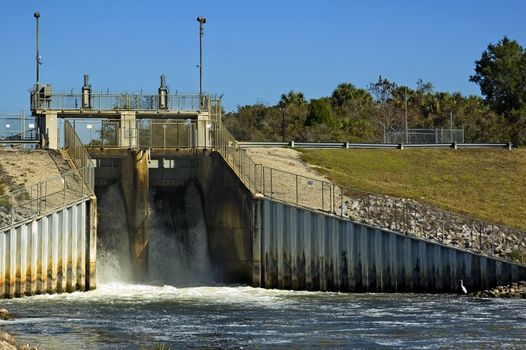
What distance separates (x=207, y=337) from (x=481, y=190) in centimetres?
3643

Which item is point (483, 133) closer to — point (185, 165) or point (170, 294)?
point (185, 165)

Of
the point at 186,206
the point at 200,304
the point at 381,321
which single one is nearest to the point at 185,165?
the point at 186,206

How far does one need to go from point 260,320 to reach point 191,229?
20599mm

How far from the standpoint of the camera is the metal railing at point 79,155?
199ft

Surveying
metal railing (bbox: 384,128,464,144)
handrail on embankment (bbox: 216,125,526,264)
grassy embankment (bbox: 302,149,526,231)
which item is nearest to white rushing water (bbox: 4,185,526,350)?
handrail on embankment (bbox: 216,125,526,264)

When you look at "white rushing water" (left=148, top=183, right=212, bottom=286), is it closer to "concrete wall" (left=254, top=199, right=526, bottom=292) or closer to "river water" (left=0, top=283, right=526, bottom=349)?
"river water" (left=0, top=283, right=526, bottom=349)

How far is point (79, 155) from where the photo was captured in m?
64.8

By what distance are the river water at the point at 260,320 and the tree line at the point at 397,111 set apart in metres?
57.8

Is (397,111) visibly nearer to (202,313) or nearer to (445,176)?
(445,176)

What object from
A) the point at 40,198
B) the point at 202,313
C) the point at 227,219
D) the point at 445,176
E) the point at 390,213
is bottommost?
the point at 202,313

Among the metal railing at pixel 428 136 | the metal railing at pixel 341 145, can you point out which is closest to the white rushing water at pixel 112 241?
the metal railing at pixel 341 145

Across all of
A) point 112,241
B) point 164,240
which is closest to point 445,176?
point 164,240

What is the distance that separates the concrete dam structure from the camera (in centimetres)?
5562

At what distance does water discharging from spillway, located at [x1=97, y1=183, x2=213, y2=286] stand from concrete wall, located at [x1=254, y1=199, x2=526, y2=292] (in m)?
6.49
